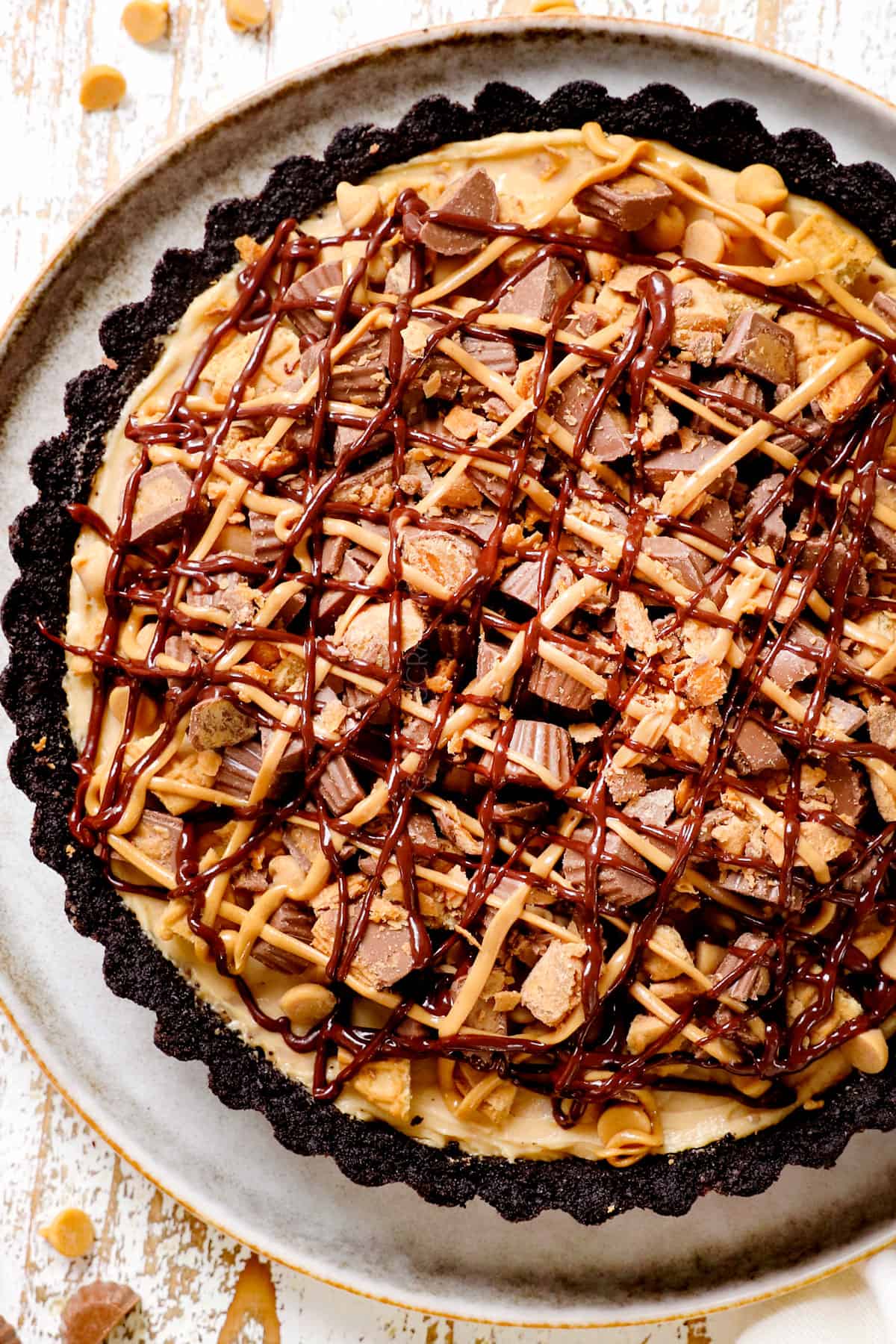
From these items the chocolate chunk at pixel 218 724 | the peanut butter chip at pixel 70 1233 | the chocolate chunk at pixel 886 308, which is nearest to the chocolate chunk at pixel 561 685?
the chocolate chunk at pixel 218 724

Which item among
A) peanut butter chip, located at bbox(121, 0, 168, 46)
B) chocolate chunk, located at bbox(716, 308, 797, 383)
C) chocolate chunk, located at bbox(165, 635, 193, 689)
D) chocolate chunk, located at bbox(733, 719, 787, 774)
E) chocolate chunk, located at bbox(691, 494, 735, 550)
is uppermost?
peanut butter chip, located at bbox(121, 0, 168, 46)

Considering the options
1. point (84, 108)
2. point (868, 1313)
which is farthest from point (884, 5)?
point (868, 1313)

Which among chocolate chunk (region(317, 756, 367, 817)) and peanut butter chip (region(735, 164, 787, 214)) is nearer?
chocolate chunk (region(317, 756, 367, 817))

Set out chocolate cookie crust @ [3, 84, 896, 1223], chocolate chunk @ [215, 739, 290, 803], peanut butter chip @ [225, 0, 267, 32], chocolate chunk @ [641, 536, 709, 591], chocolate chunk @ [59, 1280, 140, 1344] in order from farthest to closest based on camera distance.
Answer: peanut butter chip @ [225, 0, 267, 32], chocolate chunk @ [59, 1280, 140, 1344], chocolate cookie crust @ [3, 84, 896, 1223], chocolate chunk @ [215, 739, 290, 803], chocolate chunk @ [641, 536, 709, 591]

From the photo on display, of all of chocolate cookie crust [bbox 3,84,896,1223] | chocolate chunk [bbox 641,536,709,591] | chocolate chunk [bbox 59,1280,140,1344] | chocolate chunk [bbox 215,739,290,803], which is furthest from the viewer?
chocolate chunk [bbox 59,1280,140,1344]

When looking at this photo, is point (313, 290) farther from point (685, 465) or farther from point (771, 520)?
point (771, 520)

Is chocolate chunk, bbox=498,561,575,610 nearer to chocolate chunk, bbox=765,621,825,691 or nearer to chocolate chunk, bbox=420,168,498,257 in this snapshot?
chocolate chunk, bbox=765,621,825,691

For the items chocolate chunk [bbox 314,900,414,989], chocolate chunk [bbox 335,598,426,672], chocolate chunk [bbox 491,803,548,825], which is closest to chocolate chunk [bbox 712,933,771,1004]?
chocolate chunk [bbox 491,803,548,825]
